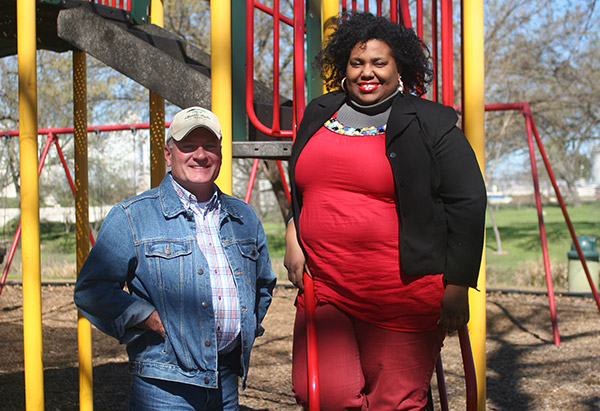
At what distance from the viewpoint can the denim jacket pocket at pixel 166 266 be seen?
199 cm

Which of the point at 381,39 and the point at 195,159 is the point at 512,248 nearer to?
the point at 381,39

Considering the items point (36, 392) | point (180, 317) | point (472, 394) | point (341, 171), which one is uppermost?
point (341, 171)

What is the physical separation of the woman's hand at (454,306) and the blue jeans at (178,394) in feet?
2.13

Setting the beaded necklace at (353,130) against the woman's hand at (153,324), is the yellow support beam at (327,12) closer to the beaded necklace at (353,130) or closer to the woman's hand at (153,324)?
the beaded necklace at (353,130)

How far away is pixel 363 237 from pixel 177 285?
56 centimetres

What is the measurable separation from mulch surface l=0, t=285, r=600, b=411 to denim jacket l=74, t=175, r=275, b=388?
8.09 feet

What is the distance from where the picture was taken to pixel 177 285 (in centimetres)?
199

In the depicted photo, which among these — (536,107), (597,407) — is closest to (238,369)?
(597,407)

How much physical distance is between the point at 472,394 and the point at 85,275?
123cm

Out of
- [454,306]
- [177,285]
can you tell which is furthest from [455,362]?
[177,285]

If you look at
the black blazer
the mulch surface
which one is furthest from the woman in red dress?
the mulch surface

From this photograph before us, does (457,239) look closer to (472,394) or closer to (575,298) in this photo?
(472,394)

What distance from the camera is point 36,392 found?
3.17m

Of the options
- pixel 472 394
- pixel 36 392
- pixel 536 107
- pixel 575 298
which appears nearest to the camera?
pixel 472 394
